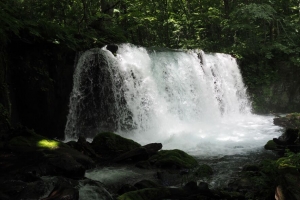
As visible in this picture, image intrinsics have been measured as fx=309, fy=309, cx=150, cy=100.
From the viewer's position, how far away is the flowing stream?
1198 centimetres

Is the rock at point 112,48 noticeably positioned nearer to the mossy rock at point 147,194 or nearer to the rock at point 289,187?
the mossy rock at point 147,194

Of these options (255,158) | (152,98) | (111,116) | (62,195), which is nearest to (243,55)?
(152,98)

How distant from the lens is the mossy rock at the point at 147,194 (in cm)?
518

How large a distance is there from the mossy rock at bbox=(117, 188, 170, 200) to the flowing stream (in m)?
4.47

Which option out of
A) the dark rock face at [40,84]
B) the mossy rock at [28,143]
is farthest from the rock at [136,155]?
the dark rock face at [40,84]

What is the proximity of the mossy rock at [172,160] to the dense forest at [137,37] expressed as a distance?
4510mm

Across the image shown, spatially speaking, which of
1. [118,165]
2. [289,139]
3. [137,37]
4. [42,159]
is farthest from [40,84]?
[137,37]

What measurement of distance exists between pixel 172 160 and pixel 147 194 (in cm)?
280

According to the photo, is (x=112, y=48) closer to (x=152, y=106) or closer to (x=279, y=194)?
(x=152, y=106)

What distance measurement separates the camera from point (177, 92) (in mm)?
15242

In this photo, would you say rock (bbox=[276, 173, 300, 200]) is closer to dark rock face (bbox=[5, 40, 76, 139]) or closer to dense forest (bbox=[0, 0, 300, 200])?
dense forest (bbox=[0, 0, 300, 200])

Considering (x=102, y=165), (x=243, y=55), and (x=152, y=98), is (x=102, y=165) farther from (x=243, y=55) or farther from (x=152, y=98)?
(x=243, y=55)

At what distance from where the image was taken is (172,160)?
8.13 meters

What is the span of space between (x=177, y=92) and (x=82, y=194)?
33.9 feet
